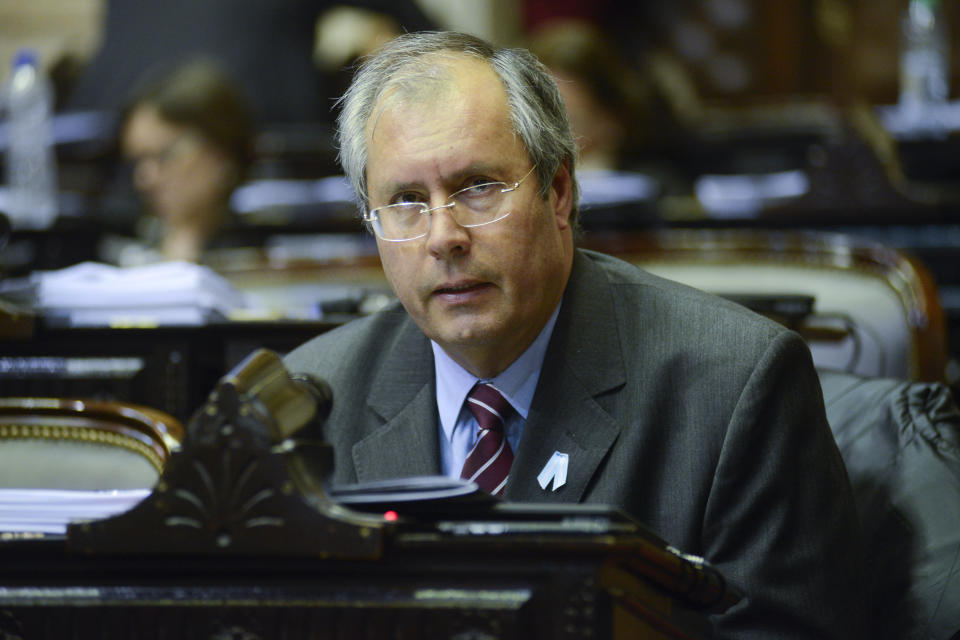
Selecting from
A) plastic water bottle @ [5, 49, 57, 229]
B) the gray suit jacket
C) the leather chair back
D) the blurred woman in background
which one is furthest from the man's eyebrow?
plastic water bottle @ [5, 49, 57, 229]

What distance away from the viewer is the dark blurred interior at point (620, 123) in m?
3.83

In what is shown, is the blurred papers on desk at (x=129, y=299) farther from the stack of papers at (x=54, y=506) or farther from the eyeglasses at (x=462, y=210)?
the stack of papers at (x=54, y=506)

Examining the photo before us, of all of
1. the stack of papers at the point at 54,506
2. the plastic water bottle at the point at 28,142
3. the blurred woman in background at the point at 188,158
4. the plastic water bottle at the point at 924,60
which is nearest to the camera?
the stack of papers at the point at 54,506

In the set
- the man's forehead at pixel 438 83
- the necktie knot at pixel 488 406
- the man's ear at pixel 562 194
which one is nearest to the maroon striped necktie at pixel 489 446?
the necktie knot at pixel 488 406

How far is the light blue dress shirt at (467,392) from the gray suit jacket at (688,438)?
2 centimetres

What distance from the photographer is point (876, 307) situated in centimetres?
233

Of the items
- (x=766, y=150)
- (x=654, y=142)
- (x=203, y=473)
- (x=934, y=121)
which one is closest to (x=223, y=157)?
(x=654, y=142)

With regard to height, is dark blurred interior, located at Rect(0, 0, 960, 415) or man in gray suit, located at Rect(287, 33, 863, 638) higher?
dark blurred interior, located at Rect(0, 0, 960, 415)

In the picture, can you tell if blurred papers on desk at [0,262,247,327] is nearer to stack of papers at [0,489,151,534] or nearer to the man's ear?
the man's ear

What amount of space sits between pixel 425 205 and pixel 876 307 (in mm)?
1141

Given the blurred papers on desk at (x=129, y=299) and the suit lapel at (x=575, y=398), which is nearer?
the suit lapel at (x=575, y=398)

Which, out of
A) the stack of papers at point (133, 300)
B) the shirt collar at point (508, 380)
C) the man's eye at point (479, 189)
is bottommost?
the shirt collar at point (508, 380)

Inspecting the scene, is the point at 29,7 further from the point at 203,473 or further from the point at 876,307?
the point at 203,473

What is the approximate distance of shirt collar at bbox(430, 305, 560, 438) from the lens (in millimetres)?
1637
